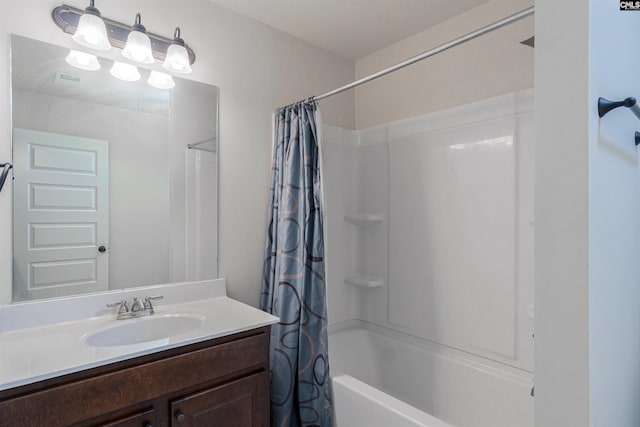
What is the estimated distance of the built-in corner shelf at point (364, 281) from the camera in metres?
2.41

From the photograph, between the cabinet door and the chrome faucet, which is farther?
the chrome faucet

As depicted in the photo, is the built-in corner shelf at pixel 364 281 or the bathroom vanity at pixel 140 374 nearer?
the bathroom vanity at pixel 140 374

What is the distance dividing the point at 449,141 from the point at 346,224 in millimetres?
909

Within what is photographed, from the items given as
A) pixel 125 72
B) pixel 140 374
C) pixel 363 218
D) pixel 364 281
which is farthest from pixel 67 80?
pixel 364 281

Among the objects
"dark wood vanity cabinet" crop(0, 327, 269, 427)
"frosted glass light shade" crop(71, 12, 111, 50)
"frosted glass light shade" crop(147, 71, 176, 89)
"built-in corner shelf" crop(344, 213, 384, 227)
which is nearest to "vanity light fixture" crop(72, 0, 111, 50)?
"frosted glass light shade" crop(71, 12, 111, 50)

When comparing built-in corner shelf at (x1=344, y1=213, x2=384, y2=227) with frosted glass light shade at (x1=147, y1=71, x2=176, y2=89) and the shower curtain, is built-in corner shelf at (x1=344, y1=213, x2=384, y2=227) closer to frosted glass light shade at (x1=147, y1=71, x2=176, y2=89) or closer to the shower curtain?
the shower curtain

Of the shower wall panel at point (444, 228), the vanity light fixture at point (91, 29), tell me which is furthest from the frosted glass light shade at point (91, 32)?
the shower wall panel at point (444, 228)

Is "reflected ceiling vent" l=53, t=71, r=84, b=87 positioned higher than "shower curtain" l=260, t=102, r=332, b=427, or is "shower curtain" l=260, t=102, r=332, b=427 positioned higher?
"reflected ceiling vent" l=53, t=71, r=84, b=87

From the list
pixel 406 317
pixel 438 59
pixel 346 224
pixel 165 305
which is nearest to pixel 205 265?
pixel 165 305

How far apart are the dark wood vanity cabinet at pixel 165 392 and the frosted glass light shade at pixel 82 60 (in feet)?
4.23

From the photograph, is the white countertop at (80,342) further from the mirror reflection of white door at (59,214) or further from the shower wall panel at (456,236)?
the shower wall panel at (456,236)

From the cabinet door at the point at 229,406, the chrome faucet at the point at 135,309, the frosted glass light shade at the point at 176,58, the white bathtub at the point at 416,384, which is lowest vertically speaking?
the white bathtub at the point at 416,384

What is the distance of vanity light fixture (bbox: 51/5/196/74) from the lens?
151cm

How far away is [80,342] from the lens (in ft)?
4.22
